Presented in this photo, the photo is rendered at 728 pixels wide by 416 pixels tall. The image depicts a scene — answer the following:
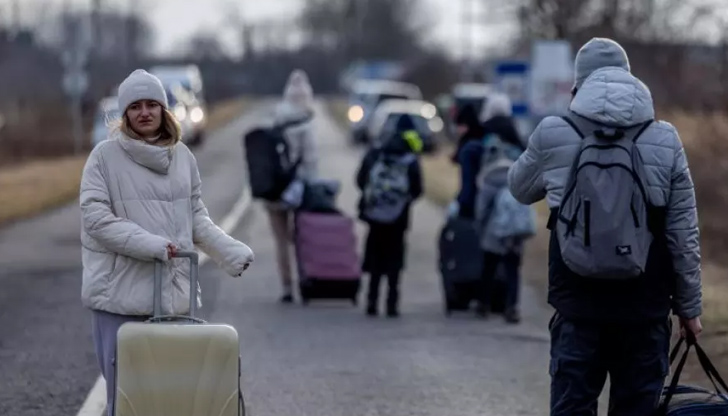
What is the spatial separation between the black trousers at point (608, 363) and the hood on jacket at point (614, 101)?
73cm

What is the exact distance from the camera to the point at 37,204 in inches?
1010

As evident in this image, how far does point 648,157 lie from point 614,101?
0.23 metres

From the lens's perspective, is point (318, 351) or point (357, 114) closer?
point (318, 351)

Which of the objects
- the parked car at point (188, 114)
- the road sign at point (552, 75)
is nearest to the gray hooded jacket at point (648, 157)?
the road sign at point (552, 75)

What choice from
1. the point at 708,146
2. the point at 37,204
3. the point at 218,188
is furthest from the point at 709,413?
the point at 218,188

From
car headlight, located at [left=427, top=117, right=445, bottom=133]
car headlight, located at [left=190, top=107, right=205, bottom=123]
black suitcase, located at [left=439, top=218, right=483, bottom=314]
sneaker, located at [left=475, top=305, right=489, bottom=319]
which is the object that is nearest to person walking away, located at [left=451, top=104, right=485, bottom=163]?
black suitcase, located at [left=439, top=218, right=483, bottom=314]

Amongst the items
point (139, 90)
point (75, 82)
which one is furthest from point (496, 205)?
point (75, 82)

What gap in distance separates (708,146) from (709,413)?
1587 centimetres

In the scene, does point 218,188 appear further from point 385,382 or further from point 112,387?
point 112,387

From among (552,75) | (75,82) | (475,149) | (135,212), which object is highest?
(135,212)

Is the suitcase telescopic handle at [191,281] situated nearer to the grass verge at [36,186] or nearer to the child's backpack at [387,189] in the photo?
the child's backpack at [387,189]

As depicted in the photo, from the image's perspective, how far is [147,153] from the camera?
6.21 metres

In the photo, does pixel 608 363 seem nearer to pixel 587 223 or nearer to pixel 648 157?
pixel 587 223

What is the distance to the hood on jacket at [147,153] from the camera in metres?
6.21
